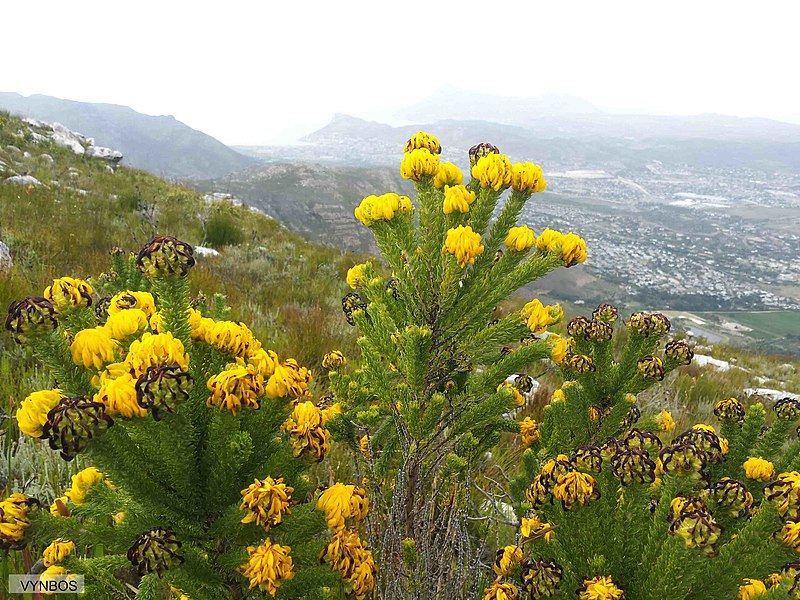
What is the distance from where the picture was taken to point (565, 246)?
1770 mm

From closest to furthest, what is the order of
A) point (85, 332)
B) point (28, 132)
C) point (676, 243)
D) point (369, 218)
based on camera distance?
point (85, 332) < point (369, 218) < point (28, 132) < point (676, 243)

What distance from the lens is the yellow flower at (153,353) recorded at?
1064mm

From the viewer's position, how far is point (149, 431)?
3.72ft

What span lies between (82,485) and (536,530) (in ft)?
5.00

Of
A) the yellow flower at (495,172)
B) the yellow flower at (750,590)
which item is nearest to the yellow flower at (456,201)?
the yellow flower at (495,172)

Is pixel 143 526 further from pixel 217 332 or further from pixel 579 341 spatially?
pixel 579 341

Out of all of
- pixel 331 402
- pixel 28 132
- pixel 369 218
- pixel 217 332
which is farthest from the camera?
pixel 28 132

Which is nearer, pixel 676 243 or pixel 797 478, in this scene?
pixel 797 478

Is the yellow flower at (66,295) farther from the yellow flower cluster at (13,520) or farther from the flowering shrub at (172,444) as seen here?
the yellow flower cluster at (13,520)

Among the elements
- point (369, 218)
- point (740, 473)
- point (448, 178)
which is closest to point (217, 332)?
point (369, 218)

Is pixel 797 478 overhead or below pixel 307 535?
overhead

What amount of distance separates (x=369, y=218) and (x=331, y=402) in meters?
1.07

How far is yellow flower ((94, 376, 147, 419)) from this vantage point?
1.00m

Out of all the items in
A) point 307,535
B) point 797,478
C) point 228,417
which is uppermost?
point 228,417
